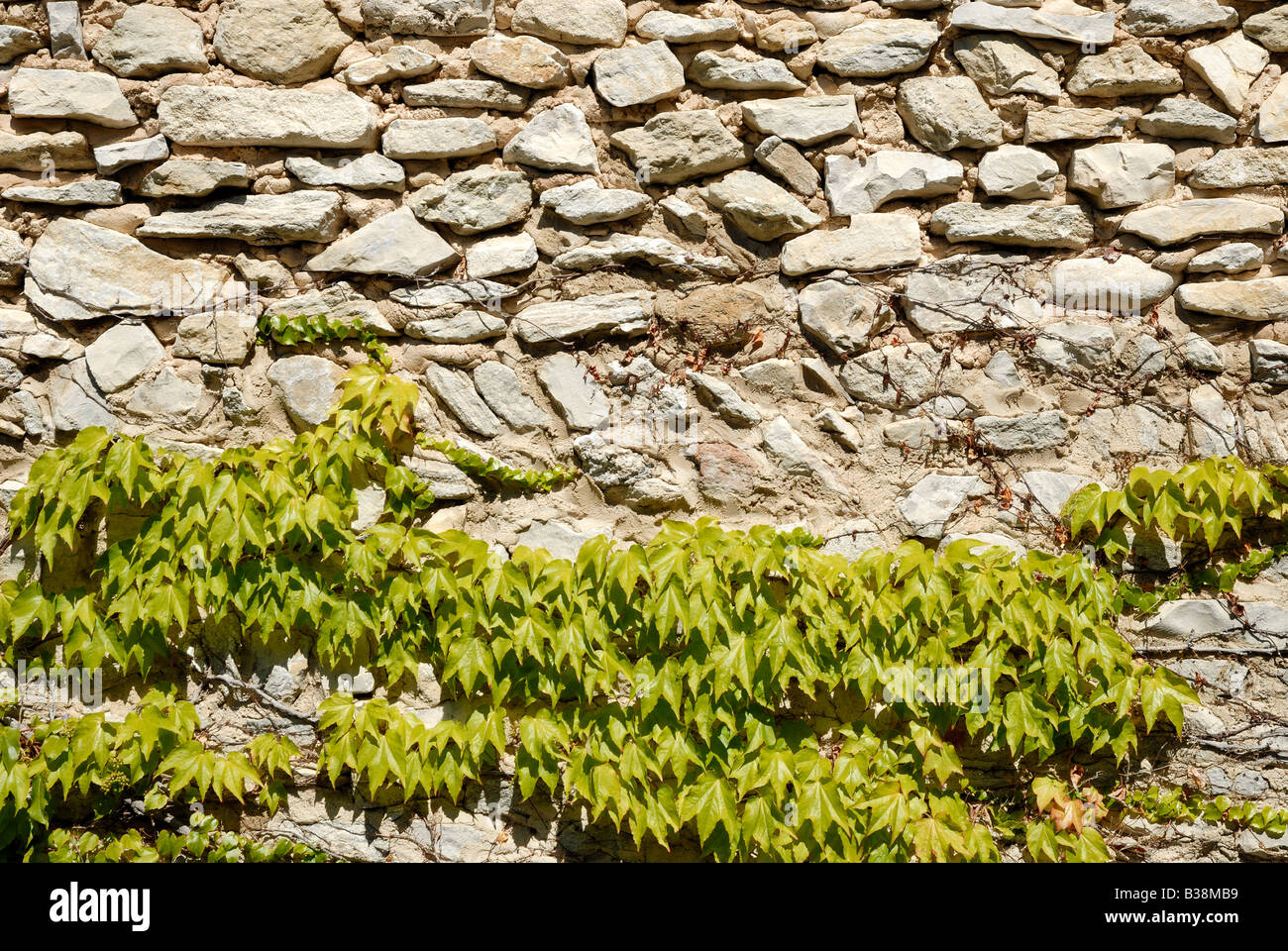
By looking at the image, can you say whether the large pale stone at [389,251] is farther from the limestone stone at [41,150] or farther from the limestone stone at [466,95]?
the limestone stone at [41,150]

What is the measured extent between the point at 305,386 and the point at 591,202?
109 centimetres

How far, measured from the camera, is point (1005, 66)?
279 cm

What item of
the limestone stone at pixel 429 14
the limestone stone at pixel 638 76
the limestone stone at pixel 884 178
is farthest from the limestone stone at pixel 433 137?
the limestone stone at pixel 884 178

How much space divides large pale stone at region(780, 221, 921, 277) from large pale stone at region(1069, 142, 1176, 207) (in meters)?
0.58

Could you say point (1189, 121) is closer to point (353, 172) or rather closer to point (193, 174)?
point (353, 172)

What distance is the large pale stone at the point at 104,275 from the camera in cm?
273

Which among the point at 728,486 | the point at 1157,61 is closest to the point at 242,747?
the point at 728,486

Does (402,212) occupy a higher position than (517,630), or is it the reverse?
(402,212)

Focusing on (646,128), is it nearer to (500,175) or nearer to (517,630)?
(500,175)

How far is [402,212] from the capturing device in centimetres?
276

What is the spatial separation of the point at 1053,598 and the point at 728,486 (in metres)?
1.04

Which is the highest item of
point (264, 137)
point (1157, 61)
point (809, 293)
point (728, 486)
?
point (1157, 61)

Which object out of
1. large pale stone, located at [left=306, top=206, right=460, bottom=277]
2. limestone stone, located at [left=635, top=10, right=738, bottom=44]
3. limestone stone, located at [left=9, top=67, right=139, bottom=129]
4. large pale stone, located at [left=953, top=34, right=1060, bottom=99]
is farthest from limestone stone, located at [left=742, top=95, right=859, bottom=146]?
limestone stone, located at [left=9, top=67, right=139, bottom=129]

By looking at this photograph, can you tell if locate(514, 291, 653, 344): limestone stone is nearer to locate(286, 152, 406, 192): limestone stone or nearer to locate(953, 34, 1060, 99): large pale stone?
locate(286, 152, 406, 192): limestone stone
